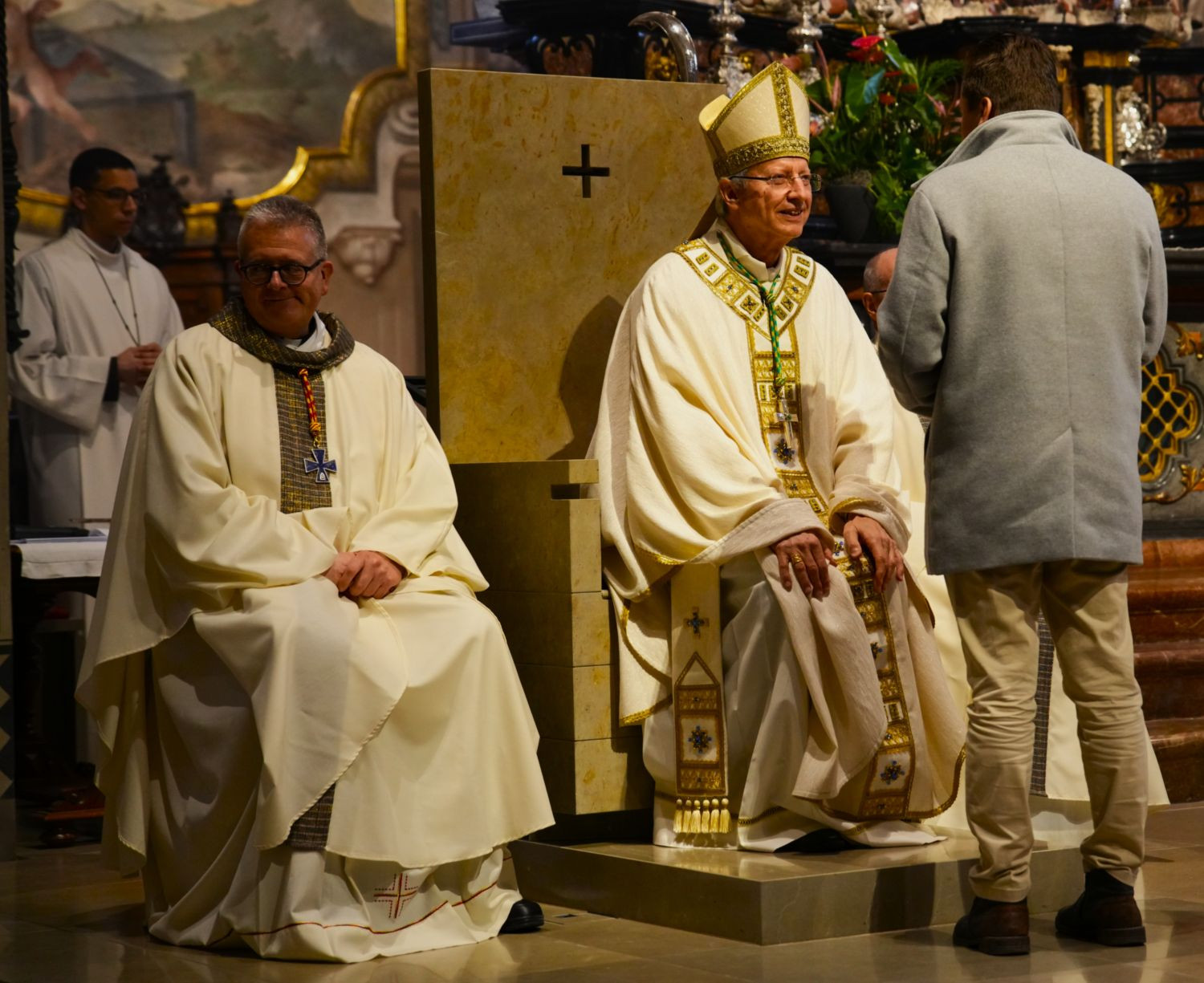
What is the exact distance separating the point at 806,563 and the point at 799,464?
0.57 meters

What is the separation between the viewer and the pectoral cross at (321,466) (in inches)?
202

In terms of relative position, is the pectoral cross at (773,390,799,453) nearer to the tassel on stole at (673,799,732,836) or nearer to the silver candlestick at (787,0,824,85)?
the tassel on stole at (673,799,732,836)

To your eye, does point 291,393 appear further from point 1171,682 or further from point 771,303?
point 1171,682

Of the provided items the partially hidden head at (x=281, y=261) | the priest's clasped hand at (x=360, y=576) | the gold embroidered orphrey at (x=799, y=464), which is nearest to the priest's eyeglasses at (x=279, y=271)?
the partially hidden head at (x=281, y=261)

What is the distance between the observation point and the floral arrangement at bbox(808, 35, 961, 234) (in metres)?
7.94

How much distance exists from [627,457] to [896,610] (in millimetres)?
771

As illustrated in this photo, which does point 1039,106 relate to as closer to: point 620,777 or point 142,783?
point 620,777

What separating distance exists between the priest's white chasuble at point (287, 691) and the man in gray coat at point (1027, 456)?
107 cm

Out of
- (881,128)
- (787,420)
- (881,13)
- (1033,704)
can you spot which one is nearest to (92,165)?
(881,128)

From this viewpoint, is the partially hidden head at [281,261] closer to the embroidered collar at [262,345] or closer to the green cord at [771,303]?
the embroidered collar at [262,345]

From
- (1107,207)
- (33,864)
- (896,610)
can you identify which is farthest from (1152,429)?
(33,864)

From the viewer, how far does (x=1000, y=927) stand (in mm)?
4473

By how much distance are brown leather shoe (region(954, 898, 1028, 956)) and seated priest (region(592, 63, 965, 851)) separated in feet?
1.93

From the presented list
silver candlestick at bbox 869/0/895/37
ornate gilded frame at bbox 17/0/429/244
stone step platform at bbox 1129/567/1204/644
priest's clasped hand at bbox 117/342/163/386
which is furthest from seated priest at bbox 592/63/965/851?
ornate gilded frame at bbox 17/0/429/244
